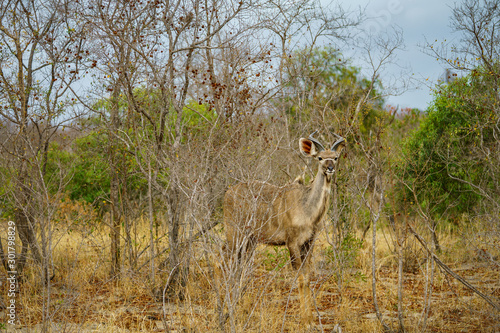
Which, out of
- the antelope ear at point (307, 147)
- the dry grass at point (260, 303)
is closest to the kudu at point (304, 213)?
the antelope ear at point (307, 147)

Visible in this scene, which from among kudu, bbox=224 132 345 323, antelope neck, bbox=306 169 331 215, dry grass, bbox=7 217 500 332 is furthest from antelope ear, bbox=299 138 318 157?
dry grass, bbox=7 217 500 332

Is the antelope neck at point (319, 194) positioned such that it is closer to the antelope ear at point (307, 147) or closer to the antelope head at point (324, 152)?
the antelope head at point (324, 152)

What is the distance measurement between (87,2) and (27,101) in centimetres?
188

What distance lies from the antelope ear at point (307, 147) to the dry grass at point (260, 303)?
1503mm

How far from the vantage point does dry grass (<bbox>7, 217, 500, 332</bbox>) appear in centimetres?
579

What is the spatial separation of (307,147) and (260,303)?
2343 mm

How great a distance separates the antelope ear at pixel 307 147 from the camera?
22.3 feet

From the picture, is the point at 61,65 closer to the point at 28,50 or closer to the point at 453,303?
the point at 28,50

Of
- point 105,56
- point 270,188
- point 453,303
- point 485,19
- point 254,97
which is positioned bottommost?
point 453,303

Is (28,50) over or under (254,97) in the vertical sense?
over

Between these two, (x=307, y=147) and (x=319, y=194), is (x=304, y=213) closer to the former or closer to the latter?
(x=319, y=194)

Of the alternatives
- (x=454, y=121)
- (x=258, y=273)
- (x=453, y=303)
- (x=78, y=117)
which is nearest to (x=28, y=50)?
(x=78, y=117)

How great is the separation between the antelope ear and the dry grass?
150cm

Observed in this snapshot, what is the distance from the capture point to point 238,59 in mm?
7363
